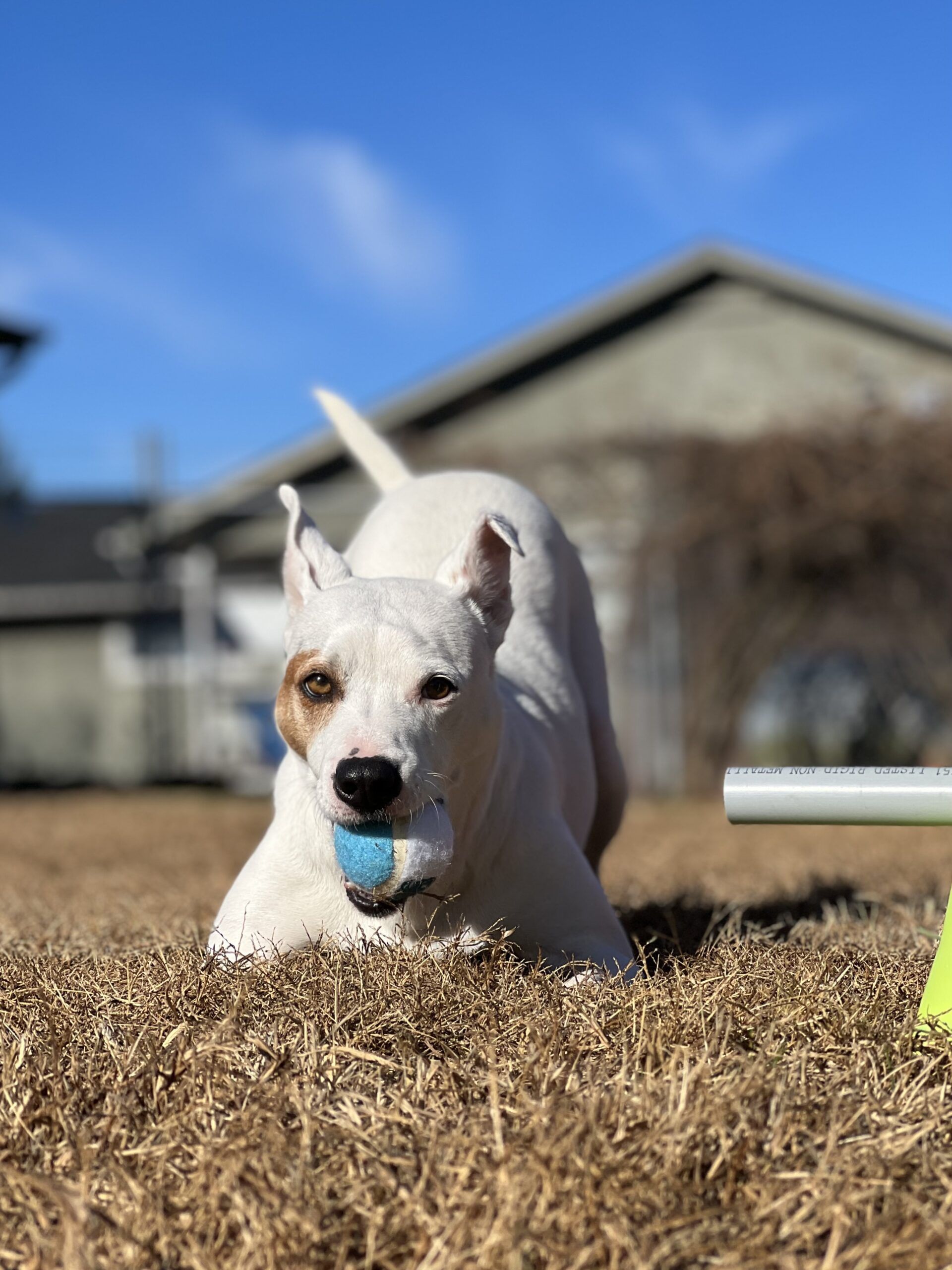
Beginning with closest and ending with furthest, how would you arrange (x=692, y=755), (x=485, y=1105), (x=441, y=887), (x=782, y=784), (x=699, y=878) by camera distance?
(x=485, y=1105) < (x=782, y=784) < (x=441, y=887) < (x=699, y=878) < (x=692, y=755)

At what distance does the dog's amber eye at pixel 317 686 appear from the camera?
2.77 metres

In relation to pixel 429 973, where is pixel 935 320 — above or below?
above

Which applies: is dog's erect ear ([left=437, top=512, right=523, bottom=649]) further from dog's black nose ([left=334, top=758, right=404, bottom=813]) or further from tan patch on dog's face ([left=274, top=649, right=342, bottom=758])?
dog's black nose ([left=334, top=758, right=404, bottom=813])

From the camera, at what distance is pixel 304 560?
10.6 ft

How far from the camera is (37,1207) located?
171cm

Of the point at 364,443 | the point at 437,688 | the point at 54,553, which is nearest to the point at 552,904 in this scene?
the point at 437,688

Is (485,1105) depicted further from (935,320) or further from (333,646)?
(935,320)

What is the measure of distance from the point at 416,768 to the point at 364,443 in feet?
7.83

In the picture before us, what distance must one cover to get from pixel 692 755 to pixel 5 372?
771 centimetres

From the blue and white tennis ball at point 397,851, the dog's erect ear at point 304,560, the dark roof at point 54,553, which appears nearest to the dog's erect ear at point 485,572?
the dog's erect ear at point 304,560

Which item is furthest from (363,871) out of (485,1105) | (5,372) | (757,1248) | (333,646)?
(5,372)

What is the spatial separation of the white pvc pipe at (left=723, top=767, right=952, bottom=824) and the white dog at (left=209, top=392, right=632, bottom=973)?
50 centimetres

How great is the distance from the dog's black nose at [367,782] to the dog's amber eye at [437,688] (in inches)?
10.2

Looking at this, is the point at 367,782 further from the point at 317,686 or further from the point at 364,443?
the point at 364,443
